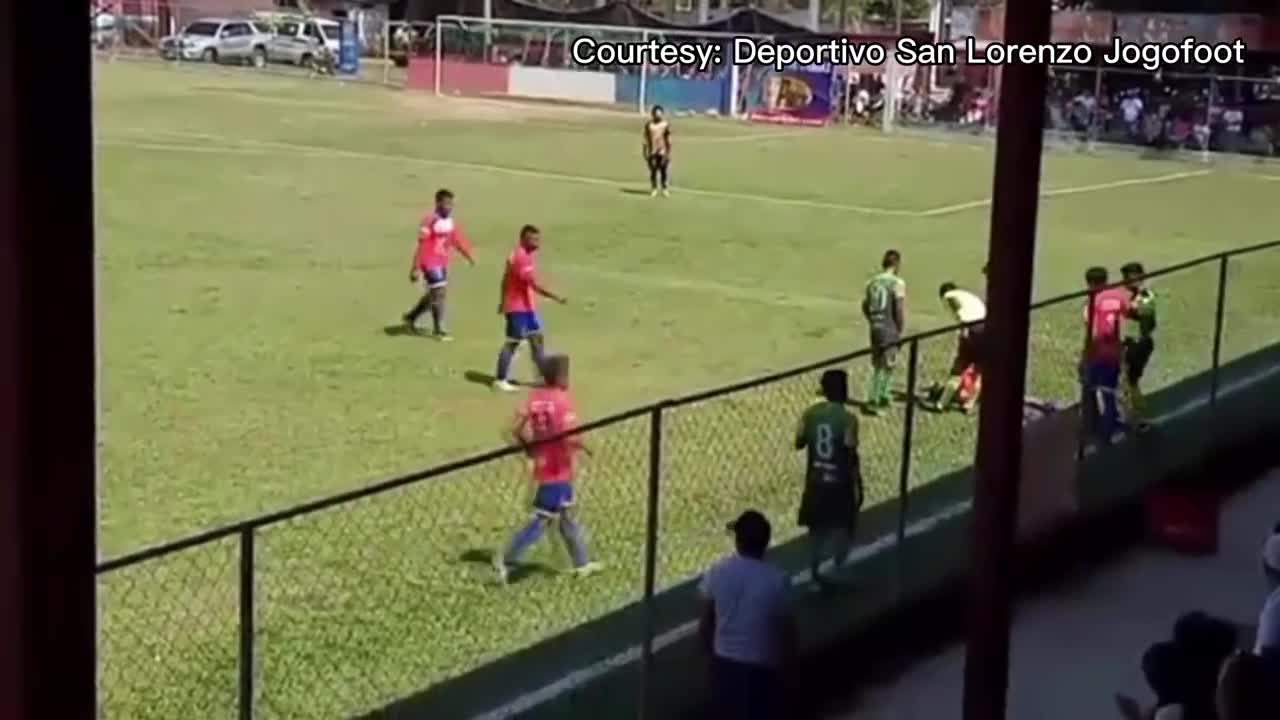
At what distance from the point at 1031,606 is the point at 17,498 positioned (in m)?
7.65

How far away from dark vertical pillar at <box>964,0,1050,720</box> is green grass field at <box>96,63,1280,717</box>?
190cm

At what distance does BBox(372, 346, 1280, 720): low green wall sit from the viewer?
7.46 metres

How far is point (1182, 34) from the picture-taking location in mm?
50906

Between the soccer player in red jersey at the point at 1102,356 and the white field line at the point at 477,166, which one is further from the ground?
the soccer player in red jersey at the point at 1102,356

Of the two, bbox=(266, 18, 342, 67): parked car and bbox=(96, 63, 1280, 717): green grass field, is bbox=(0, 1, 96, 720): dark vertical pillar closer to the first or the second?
bbox=(96, 63, 1280, 717): green grass field

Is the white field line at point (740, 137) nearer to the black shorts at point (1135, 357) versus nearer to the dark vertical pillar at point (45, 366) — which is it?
the black shorts at point (1135, 357)

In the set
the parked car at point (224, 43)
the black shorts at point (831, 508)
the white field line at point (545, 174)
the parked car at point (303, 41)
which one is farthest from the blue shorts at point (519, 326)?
the parked car at point (224, 43)

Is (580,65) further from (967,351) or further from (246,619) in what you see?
(246,619)

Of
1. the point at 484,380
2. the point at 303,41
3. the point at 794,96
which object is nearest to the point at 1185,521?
the point at 484,380

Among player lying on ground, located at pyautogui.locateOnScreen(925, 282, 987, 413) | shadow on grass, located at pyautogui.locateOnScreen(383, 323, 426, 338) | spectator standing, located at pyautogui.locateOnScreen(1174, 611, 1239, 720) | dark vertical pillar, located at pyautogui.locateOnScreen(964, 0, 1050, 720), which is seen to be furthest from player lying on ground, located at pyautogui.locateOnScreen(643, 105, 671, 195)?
spectator standing, located at pyautogui.locateOnScreen(1174, 611, 1239, 720)

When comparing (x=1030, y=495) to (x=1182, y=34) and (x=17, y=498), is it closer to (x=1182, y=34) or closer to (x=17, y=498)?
(x=17, y=498)

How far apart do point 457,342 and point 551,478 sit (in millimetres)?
8072

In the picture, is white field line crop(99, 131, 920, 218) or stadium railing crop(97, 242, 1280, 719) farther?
white field line crop(99, 131, 920, 218)

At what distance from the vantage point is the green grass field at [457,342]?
8938 mm
